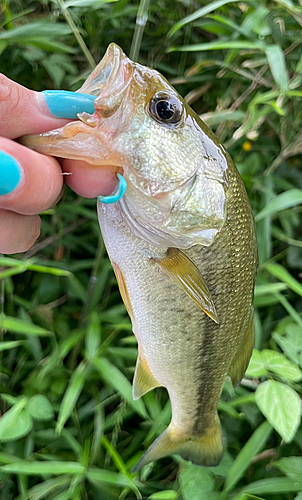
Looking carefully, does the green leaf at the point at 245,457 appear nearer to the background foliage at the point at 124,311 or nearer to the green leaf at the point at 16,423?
the background foliage at the point at 124,311

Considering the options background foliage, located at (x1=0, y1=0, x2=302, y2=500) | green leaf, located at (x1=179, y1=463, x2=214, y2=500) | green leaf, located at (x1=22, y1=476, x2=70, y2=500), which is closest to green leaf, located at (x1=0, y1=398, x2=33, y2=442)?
background foliage, located at (x1=0, y1=0, x2=302, y2=500)

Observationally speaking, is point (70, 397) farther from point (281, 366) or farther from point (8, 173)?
point (8, 173)

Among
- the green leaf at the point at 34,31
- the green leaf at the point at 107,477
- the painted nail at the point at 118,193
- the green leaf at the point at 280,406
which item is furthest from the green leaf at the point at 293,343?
the green leaf at the point at 34,31

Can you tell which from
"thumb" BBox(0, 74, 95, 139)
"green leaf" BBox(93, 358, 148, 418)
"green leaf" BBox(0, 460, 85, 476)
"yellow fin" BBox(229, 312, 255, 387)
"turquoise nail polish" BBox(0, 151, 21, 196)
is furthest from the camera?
"green leaf" BBox(93, 358, 148, 418)

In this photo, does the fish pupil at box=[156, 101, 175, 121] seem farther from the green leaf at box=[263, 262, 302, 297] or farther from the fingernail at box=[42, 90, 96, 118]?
the green leaf at box=[263, 262, 302, 297]

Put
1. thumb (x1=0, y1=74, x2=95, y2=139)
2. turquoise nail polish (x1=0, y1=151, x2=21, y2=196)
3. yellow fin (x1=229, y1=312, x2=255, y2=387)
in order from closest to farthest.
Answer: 1. turquoise nail polish (x1=0, y1=151, x2=21, y2=196)
2. thumb (x1=0, y1=74, x2=95, y2=139)
3. yellow fin (x1=229, y1=312, x2=255, y2=387)

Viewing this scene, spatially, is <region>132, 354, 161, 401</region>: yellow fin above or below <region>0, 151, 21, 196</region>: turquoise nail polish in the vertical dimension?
below

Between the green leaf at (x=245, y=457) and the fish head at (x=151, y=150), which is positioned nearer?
the fish head at (x=151, y=150)
